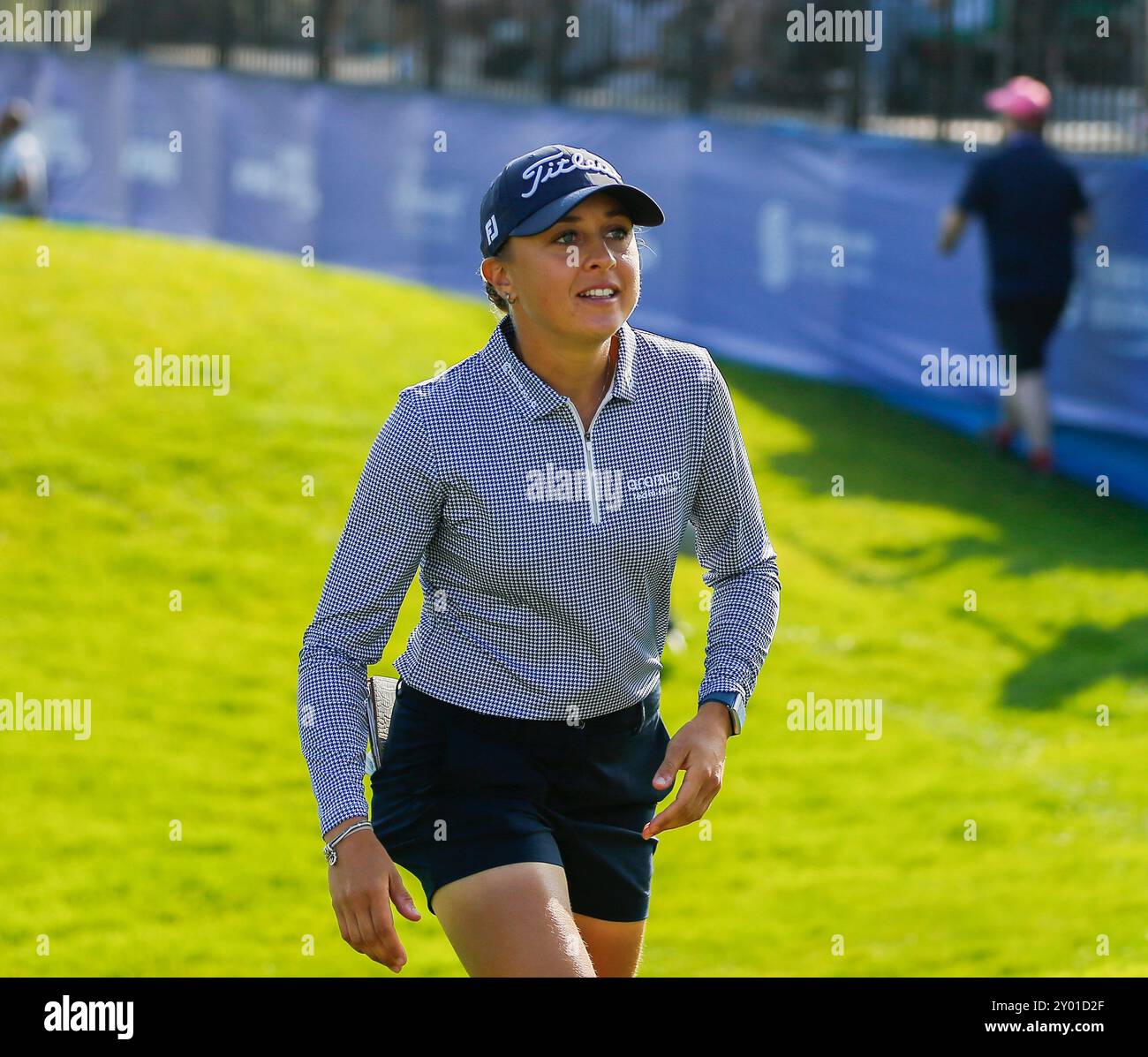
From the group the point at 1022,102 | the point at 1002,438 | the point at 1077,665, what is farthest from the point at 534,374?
the point at 1002,438

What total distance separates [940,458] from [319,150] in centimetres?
771

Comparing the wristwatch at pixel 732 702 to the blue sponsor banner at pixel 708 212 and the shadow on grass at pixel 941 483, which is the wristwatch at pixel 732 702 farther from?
the blue sponsor banner at pixel 708 212

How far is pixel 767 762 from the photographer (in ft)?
26.3

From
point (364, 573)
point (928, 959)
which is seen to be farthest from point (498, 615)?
point (928, 959)

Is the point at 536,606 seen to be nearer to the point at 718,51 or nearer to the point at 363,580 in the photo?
the point at 363,580

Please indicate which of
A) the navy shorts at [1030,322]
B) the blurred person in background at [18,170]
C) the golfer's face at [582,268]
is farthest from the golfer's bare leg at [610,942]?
the blurred person in background at [18,170]

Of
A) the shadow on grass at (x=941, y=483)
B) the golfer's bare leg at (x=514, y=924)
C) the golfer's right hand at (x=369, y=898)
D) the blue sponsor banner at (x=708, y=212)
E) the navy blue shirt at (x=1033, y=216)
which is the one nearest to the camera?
the golfer's right hand at (x=369, y=898)

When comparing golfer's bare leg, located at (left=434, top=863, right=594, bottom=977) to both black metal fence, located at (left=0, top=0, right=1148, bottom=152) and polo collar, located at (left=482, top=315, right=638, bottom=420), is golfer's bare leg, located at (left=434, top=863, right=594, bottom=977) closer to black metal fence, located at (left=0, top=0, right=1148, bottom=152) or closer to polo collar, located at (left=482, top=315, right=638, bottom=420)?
polo collar, located at (left=482, top=315, right=638, bottom=420)

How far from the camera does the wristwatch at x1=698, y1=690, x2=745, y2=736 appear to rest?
11.8 feet

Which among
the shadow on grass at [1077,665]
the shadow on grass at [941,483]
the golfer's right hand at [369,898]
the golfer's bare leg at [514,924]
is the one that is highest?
the golfer's right hand at [369,898]

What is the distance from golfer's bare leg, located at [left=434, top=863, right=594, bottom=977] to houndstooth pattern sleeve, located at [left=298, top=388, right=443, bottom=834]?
11.8 inches

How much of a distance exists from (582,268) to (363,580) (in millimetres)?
728

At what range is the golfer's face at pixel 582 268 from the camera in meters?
3.41

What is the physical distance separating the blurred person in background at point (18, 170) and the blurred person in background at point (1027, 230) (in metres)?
10.3
